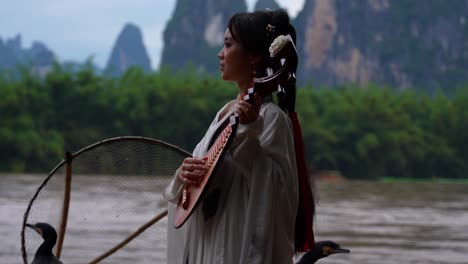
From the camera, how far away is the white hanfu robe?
2.92 metres

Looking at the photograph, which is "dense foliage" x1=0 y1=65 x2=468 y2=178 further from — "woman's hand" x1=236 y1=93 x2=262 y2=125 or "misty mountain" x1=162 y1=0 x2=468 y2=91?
"misty mountain" x1=162 y1=0 x2=468 y2=91

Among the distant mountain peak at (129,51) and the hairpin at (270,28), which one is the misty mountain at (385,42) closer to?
the distant mountain peak at (129,51)

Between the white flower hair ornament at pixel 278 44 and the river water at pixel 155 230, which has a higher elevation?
the white flower hair ornament at pixel 278 44

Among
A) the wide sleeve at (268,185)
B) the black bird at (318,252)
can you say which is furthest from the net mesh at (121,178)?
the wide sleeve at (268,185)

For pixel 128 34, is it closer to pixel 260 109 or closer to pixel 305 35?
pixel 305 35

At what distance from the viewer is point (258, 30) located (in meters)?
3.11

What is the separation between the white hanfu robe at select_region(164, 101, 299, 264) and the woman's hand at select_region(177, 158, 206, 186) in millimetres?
43

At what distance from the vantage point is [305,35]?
350 feet

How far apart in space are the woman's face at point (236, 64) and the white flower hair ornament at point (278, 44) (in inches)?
7.2

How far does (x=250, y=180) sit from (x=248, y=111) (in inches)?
8.8

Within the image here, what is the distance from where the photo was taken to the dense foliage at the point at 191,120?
41.1 metres

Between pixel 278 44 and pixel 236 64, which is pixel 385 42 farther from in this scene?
pixel 278 44

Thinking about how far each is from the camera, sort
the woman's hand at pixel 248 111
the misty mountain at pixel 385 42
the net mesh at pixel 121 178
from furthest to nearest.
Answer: the misty mountain at pixel 385 42 < the net mesh at pixel 121 178 < the woman's hand at pixel 248 111

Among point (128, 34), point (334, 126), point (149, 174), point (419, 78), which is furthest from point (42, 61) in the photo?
point (149, 174)
